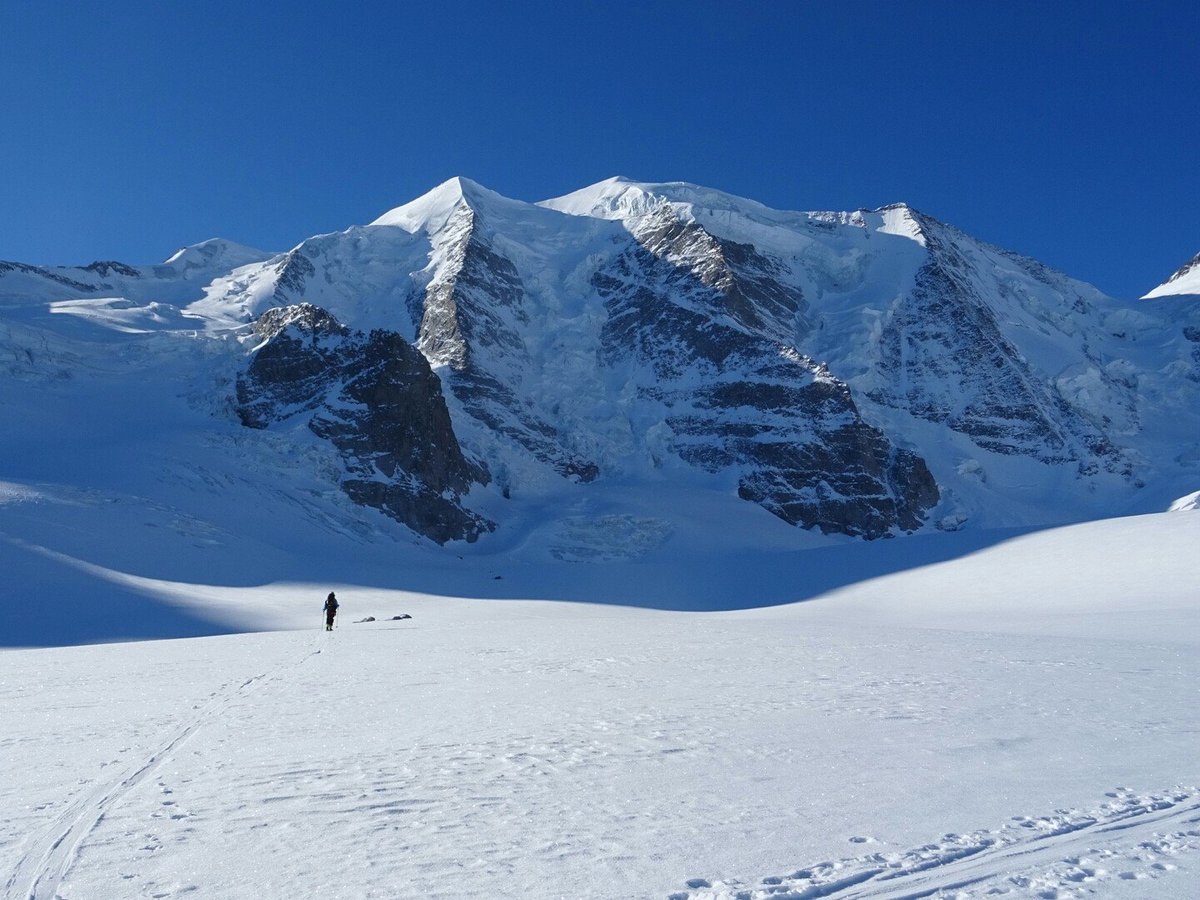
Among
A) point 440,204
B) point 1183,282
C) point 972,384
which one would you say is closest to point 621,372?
point 972,384

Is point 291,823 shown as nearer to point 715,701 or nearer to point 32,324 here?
point 715,701

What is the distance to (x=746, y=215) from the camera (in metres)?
158

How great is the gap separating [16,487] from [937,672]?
49.5 metres

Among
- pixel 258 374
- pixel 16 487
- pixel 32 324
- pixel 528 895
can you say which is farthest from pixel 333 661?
pixel 32 324

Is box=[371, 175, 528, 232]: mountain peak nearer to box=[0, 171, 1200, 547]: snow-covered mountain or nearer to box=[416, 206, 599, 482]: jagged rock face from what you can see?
box=[0, 171, 1200, 547]: snow-covered mountain

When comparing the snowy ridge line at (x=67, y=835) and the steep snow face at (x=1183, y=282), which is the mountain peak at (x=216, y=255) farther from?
the steep snow face at (x=1183, y=282)

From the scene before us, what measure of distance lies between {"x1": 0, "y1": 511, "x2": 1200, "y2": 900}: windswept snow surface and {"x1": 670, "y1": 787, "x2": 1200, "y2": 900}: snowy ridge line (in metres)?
0.02

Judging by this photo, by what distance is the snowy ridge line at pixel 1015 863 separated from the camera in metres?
5.30

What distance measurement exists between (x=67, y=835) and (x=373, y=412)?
76116 mm

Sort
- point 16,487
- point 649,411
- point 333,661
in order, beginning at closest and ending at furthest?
point 333,661 → point 16,487 → point 649,411

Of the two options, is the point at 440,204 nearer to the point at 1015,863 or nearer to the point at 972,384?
the point at 972,384

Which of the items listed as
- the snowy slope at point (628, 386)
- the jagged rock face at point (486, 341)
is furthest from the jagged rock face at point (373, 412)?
the jagged rock face at point (486, 341)

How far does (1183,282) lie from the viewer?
18400 cm

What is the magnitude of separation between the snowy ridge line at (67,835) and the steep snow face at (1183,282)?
206436 mm
